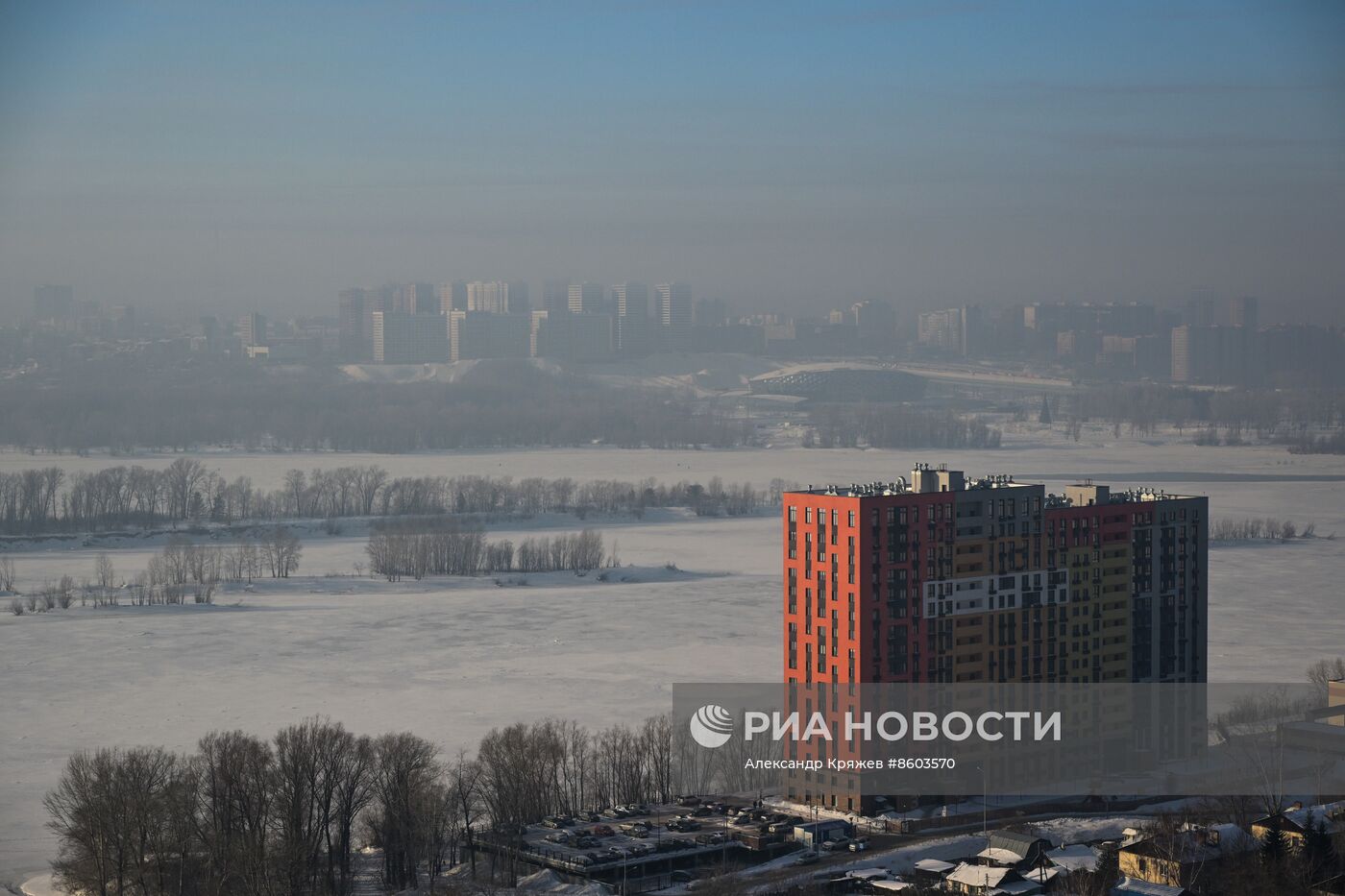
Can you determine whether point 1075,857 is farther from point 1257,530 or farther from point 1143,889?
point 1257,530

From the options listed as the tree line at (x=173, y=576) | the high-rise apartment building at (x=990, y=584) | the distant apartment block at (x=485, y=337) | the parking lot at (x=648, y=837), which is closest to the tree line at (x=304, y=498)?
the tree line at (x=173, y=576)

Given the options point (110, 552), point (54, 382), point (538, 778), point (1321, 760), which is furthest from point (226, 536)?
point (54, 382)

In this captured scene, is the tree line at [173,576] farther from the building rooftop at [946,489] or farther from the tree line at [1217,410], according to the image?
the tree line at [1217,410]

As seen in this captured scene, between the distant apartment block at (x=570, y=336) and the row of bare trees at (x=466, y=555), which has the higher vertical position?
the distant apartment block at (x=570, y=336)

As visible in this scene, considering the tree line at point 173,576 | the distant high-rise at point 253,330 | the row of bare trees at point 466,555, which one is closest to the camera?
the tree line at point 173,576

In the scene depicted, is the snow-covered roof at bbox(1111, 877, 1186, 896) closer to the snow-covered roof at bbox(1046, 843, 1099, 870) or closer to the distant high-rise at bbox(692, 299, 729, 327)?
the snow-covered roof at bbox(1046, 843, 1099, 870)

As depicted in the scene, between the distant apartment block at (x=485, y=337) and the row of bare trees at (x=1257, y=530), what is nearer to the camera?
the row of bare trees at (x=1257, y=530)

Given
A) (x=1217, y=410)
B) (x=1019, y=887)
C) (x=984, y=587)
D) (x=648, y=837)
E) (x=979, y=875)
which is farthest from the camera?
(x=1217, y=410)

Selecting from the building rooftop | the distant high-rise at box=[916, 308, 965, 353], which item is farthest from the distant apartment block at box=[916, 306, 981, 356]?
the building rooftop

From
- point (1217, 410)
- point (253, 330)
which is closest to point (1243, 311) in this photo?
point (1217, 410)
